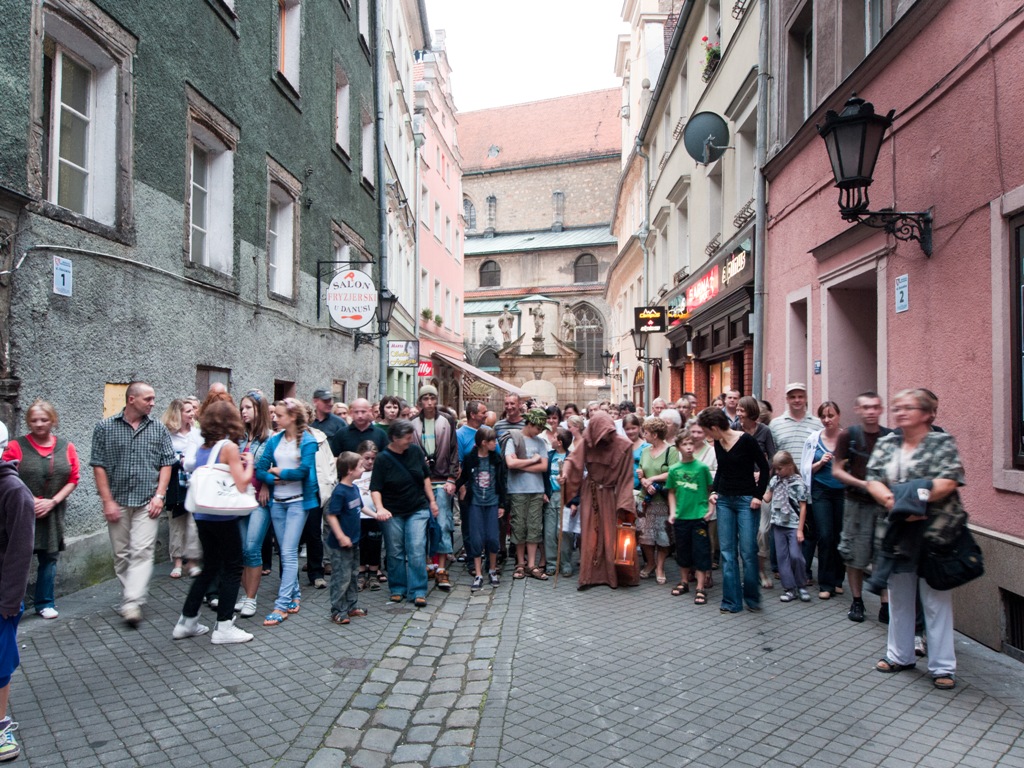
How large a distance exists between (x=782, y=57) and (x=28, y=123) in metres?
9.36

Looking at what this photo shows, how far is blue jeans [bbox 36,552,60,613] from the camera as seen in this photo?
6.06m

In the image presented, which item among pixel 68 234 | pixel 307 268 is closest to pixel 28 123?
pixel 68 234

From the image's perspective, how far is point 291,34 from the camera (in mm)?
12953

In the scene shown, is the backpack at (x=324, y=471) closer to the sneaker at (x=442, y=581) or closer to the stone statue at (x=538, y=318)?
the sneaker at (x=442, y=581)

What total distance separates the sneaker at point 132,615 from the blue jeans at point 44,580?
0.78 meters

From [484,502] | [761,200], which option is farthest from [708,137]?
[484,502]

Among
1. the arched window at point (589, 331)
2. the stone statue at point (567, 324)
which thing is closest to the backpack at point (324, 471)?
the stone statue at point (567, 324)

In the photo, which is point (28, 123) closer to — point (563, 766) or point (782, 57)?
point (563, 766)

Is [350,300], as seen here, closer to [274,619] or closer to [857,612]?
[274,619]

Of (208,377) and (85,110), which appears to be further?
(208,377)

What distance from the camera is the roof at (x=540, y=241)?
60.1m

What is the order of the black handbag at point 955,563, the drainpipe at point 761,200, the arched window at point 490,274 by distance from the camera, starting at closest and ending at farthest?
the black handbag at point 955,563 → the drainpipe at point 761,200 → the arched window at point 490,274

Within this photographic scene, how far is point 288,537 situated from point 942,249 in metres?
5.85

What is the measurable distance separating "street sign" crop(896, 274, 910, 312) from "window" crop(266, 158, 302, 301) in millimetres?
8790
